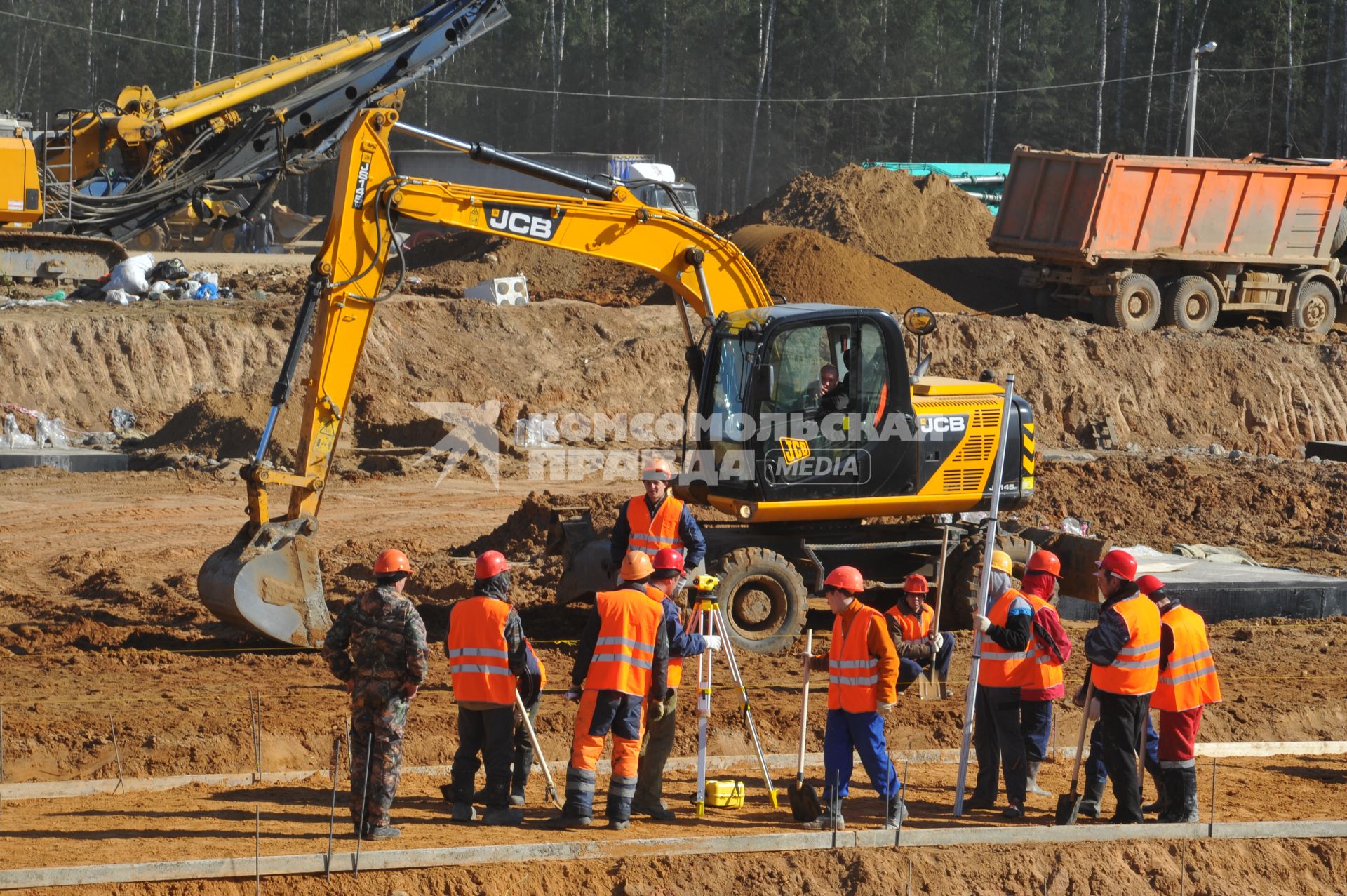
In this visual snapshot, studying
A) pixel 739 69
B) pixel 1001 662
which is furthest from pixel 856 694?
pixel 739 69

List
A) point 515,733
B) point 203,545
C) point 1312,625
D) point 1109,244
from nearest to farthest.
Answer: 1. point 515,733
2. point 1312,625
3. point 203,545
4. point 1109,244

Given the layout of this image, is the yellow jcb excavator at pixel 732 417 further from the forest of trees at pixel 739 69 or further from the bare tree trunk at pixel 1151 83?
the forest of trees at pixel 739 69

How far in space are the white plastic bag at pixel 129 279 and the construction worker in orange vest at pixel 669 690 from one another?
19086 millimetres

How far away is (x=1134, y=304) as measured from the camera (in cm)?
2536

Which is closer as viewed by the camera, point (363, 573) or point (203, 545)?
point (363, 573)

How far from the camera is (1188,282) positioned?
83.4 feet

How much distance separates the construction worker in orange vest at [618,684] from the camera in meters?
7.56

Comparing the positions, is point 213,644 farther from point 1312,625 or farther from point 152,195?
point 152,195

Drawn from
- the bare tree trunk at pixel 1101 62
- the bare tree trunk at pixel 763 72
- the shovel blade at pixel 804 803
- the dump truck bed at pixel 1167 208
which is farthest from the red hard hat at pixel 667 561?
the bare tree trunk at pixel 763 72

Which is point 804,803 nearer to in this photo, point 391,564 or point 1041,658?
point 1041,658

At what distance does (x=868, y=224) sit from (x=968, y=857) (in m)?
24.8

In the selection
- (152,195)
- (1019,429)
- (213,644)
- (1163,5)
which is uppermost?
(1163,5)

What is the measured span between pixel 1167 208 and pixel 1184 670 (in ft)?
60.2

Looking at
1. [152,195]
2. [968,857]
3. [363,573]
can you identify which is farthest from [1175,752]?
[152,195]
